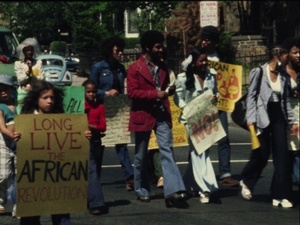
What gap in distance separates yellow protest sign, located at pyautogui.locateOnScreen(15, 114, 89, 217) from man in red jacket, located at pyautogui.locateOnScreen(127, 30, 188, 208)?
298 cm

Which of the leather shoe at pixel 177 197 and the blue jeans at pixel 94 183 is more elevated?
the blue jeans at pixel 94 183

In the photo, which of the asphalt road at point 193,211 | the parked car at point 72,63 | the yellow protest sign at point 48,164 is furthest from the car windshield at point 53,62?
the yellow protest sign at point 48,164

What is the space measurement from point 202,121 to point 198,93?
0.96 feet

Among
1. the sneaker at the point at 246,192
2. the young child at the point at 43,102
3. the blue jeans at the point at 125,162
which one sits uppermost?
the young child at the point at 43,102

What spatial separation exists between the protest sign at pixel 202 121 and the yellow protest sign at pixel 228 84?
1020 millimetres

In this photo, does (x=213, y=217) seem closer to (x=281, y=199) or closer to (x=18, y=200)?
(x=281, y=199)

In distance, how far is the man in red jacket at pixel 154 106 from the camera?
416 inches

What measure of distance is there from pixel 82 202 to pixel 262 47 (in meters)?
29.0

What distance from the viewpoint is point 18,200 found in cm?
744

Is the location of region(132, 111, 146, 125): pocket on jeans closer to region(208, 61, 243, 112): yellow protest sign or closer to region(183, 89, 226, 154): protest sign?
region(183, 89, 226, 154): protest sign

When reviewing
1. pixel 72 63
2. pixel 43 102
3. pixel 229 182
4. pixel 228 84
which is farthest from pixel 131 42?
pixel 43 102

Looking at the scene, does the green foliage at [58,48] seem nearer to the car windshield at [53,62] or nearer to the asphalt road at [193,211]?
the car windshield at [53,62]

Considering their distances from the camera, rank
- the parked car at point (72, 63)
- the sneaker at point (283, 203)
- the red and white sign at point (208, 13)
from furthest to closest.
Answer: the parked car at point (72, 63) < the red and white sign at point (208, 13) < the sneaker at point (283, 203)

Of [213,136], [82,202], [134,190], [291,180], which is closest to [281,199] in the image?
[291,180]
